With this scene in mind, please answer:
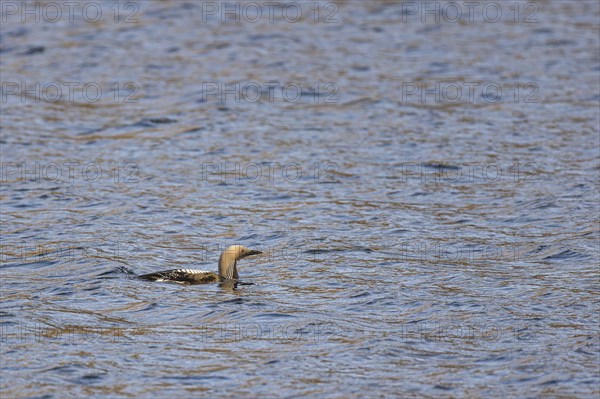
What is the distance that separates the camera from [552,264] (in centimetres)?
1505

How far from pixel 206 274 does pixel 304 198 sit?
4.49 m

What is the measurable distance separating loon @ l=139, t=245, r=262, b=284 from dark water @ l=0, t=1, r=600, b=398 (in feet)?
0.46

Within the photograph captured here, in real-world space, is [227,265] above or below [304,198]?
below

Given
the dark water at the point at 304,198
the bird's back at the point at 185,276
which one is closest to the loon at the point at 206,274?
the bird's back at the point at 185,276

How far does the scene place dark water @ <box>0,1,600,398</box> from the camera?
11.6 meters

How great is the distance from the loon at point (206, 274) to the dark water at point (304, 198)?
0.14 metres

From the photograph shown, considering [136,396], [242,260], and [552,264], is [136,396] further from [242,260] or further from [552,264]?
[552,264]

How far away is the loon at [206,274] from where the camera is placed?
14055mm

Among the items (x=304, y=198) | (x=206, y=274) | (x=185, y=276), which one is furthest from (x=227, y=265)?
(x=304, y=198)

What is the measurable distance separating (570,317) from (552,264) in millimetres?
2311

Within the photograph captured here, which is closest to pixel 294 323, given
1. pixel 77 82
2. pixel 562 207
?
pixel 562 207

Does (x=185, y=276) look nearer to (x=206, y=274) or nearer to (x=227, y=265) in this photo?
(x=206, y=274)

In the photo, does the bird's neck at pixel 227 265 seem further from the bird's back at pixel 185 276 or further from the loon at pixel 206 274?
the bird's back at pixel 185 276

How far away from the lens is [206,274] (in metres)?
14.1
